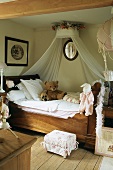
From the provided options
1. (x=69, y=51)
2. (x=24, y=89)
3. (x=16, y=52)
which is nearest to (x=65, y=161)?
(x=24, y=89)

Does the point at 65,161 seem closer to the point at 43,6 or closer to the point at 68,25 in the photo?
the point at 43,6

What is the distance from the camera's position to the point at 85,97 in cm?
300

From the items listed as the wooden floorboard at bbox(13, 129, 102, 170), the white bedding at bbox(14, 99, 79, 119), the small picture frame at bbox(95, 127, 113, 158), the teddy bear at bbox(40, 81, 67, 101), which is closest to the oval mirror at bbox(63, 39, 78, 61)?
the teddy bear at bbox(40, 81, 67, 101)

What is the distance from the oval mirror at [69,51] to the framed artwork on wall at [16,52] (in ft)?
3.42

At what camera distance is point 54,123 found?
3.38m

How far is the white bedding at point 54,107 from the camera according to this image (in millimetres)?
3190

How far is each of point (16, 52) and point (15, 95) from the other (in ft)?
3.91

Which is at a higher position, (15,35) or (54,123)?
(15,35)

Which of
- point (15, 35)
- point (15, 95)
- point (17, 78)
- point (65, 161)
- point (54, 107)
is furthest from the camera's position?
point (15, 35)

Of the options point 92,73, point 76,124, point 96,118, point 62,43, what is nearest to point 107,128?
point 96,118

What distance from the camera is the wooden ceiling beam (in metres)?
2.00

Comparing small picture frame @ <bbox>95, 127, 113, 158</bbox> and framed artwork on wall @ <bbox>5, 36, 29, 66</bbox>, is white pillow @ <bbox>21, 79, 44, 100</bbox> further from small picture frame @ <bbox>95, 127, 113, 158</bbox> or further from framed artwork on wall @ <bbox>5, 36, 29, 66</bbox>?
small picture frame @ <bbox>95, 127, 113, 158</bbox>

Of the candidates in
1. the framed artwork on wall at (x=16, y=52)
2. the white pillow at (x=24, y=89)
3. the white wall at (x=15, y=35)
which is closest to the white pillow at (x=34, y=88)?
the white pillow at (x=24, y=89)

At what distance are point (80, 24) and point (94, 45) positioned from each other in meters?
0.62
